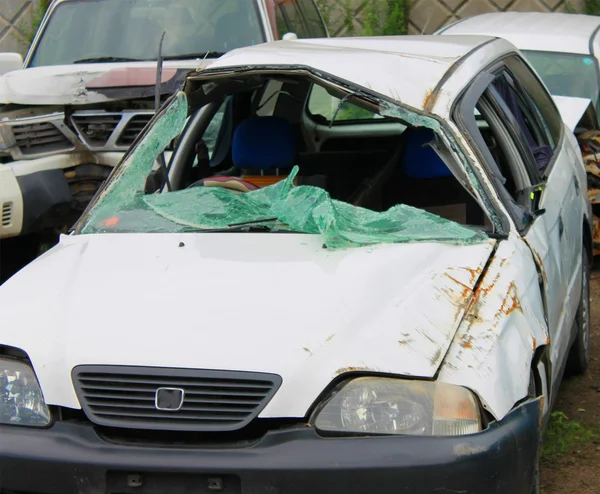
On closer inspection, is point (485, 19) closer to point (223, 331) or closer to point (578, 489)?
point (578, 489)

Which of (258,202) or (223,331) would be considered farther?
(258,202)

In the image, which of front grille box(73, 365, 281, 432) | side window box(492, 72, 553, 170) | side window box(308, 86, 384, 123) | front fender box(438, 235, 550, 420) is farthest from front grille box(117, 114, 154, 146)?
front grille box(73, 365, 281, 432)

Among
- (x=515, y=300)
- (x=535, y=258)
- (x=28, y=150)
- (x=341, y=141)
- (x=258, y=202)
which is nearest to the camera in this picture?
(x=515, y=300)

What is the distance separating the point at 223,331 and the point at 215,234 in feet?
2.46

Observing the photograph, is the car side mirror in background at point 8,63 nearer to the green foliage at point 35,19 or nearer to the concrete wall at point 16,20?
the green foliage at point 35,19

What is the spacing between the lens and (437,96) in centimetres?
351

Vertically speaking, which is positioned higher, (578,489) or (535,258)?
(535,258)

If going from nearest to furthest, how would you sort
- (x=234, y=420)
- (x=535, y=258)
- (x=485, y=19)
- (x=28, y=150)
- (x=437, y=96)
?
1. (x=234, y=420)
2. (x=535, y=258)
3. (x=437, y=96)
4. (x=28, y=150)
5. (x=485, y=19)

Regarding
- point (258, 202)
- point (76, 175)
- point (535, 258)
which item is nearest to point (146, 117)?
point (76, 175)

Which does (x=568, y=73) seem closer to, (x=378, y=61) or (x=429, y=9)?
(x=378, y=61)

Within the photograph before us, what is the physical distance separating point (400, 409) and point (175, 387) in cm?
61

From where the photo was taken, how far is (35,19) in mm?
12984

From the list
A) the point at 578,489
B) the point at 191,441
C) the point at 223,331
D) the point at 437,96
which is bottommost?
the point at 578,489

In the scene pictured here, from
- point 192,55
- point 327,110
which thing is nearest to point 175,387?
point 327,110
